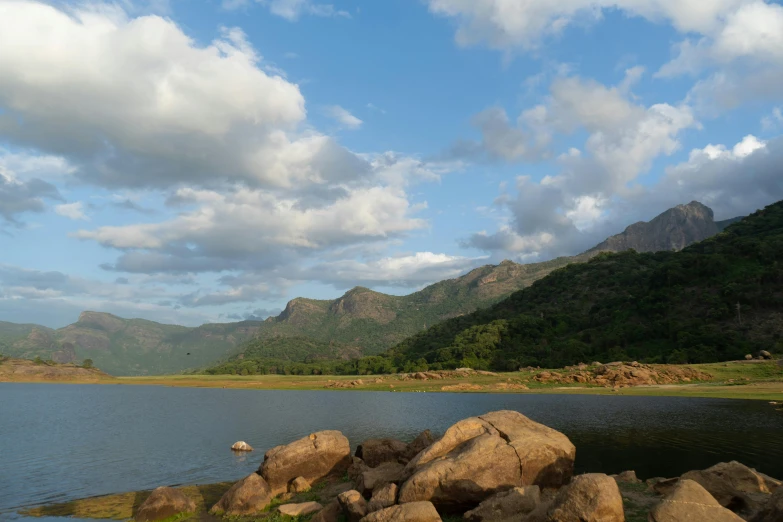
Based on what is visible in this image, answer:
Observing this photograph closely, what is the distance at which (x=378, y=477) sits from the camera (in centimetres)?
2686

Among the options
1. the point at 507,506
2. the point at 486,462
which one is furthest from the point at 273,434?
the point at 507,506

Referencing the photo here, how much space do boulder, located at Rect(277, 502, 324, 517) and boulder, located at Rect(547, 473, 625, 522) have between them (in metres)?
14.6

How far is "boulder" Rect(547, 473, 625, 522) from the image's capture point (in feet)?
53.2

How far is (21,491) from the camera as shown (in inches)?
1421

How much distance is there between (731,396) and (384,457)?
8115 cm

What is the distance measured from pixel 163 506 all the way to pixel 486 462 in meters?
20.1

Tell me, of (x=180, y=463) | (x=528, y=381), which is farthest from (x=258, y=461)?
(x=528, y=381)

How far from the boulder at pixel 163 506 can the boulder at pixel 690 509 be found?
2672 cm

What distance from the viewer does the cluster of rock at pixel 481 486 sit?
16.5 m

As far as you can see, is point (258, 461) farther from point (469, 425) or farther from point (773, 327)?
point (773, 327)

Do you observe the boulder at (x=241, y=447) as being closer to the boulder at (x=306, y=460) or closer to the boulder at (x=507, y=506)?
the boulder at (x=306, y=460)

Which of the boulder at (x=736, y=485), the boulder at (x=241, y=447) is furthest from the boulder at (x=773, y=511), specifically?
the boulder at (x=241, y=447)

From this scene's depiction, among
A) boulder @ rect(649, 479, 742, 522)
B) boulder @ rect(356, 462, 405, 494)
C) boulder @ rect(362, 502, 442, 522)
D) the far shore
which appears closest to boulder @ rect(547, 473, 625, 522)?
boulder @ rect(649, 479, 742, 522)

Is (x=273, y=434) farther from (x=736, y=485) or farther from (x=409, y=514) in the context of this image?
(x=736, y=485)
